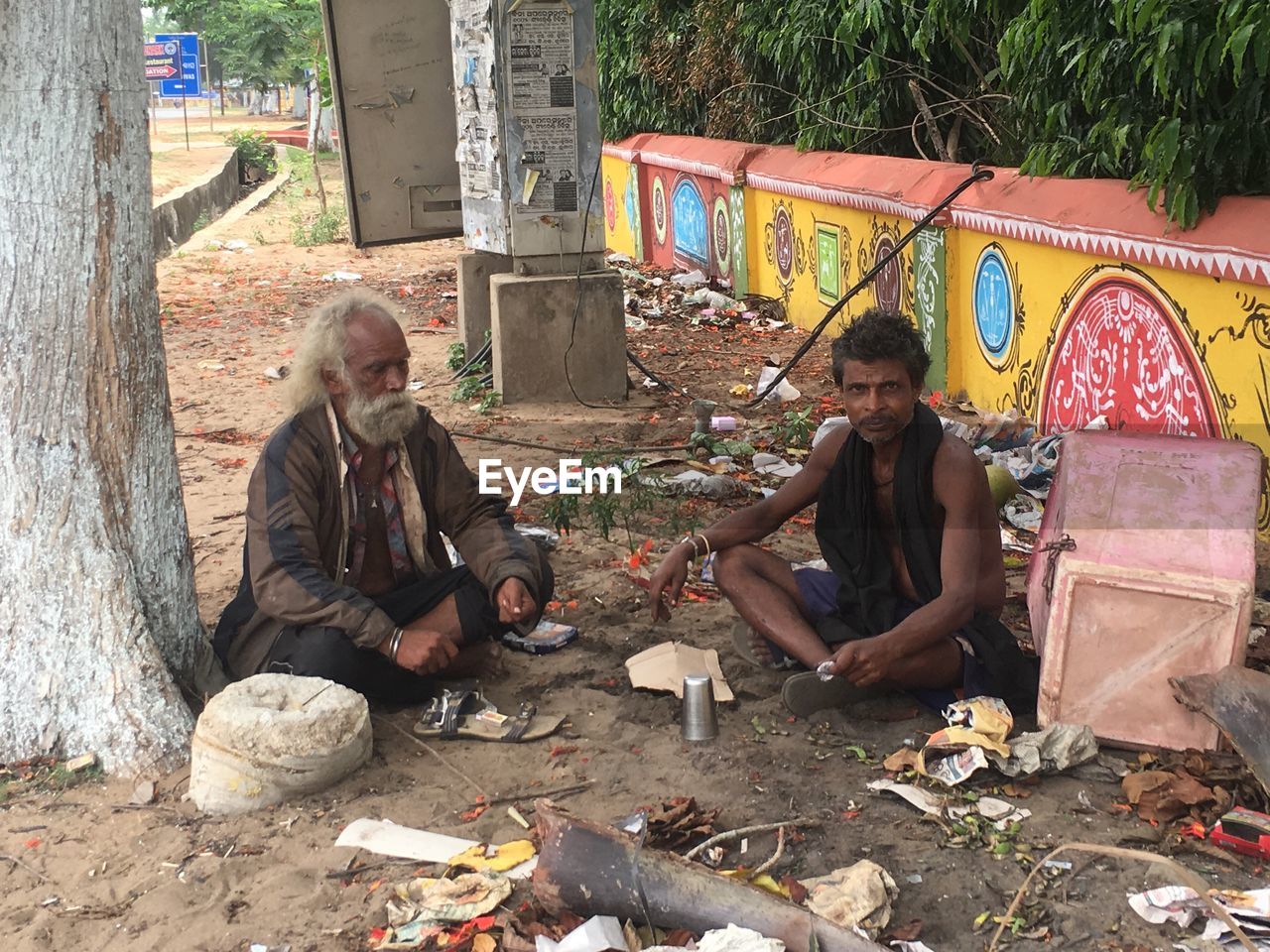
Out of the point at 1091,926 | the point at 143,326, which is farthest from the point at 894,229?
the point at 1091,926

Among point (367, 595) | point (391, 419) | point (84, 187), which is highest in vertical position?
point (84, 187)

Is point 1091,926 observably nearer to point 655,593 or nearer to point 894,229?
point 655,593

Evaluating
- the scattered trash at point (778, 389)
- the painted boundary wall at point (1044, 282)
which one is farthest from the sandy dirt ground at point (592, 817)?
the scattered trash at point (778, 389)

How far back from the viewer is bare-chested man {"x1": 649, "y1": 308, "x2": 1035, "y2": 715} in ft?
12.3

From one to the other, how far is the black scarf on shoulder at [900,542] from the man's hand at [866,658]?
0.89ft

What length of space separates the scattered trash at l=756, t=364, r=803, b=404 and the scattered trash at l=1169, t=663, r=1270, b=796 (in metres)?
4.67

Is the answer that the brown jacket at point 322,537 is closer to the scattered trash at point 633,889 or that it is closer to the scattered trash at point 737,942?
the scattered trash at point 633,889

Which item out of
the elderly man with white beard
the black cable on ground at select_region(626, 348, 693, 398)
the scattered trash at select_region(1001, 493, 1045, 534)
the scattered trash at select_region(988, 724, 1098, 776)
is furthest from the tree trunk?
the black cable on ground at select_region(626, 348, 693, 398)

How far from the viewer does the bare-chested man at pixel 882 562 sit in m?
3.76

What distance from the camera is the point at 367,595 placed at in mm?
4191

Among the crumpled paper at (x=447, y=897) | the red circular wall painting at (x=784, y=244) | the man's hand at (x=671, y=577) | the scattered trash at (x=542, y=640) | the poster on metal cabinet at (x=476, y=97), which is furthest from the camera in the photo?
the red circular wall painting at (x=784, y=244)

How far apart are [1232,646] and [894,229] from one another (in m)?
5.29

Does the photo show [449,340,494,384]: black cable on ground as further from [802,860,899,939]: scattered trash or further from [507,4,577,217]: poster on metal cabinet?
[802,860,899,939]: scattered trash

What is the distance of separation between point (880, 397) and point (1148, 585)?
895 millimetres
